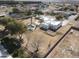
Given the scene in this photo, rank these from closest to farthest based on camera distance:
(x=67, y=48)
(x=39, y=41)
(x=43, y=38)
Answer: (x=67, y=48) → (x=39, y=41) → (x=43, y=38)

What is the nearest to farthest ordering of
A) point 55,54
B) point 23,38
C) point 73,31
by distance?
point 55,54 < point 23,38 < point 73,31

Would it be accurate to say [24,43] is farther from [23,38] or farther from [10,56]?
[10,56]

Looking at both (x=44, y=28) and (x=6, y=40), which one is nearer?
(x=6, y=40)

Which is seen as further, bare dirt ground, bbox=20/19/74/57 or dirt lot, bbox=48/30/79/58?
bare dirt ground, bbox=20/19/74/57

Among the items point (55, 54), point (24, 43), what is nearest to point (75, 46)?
point (55, 54)

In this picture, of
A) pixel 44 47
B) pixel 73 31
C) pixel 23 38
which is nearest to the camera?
pixel 44 47

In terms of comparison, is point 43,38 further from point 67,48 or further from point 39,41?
point 67,48

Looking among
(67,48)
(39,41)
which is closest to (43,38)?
(39,41)

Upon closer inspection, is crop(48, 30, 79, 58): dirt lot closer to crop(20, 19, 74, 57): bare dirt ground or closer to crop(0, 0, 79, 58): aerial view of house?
crop(0, 0, 79, 58): aerial view of house

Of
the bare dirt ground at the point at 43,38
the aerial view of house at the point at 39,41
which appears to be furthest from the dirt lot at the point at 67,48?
the bare dirt ground at the point at 43,38

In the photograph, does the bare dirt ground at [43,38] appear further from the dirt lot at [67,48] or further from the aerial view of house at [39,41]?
the dirt lot at [67,48]

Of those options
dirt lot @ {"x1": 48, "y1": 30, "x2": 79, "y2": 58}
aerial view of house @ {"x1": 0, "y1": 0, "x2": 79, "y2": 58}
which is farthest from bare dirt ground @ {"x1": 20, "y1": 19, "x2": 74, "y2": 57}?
dirt lot @ {"x1": 48, "y1": 30, "x2": 79, "y2": 58}
